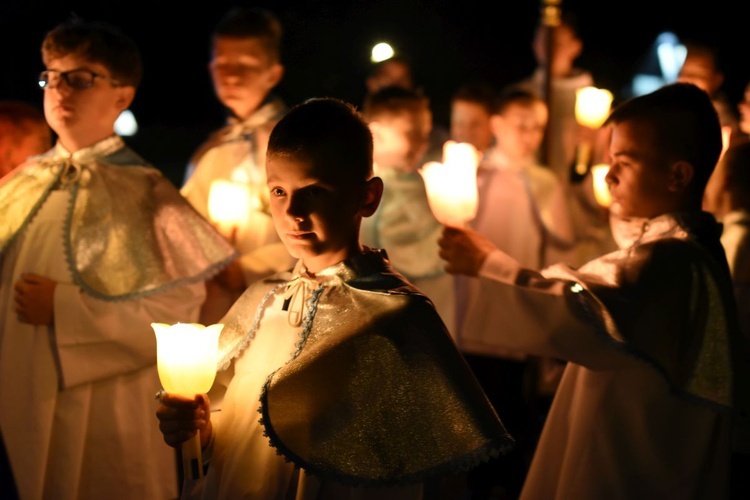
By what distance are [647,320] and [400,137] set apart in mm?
3118

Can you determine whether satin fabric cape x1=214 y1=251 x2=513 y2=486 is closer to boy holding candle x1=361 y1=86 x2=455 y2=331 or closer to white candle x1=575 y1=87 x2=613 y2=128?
boy holding candle x1=361 y1=86 x2=455 y2=331

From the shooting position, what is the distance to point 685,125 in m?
3.34

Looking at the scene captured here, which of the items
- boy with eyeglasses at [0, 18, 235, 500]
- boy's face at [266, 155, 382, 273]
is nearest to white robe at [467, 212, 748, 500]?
boy's face at [266, 155, 382, 273]

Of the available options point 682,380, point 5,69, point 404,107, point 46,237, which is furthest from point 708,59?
point 5,69

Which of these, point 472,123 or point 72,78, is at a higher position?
point 72,78

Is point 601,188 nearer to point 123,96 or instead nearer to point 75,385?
point 123,96

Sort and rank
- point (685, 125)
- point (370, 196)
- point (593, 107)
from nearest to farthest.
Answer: point (370, 196) → point (685, 125) → point (593, 107)

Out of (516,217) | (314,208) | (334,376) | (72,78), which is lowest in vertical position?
(516,217)

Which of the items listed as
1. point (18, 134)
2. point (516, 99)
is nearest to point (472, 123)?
point (516, 99)

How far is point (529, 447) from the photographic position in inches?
222

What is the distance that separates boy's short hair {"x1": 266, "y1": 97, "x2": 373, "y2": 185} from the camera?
2613 mm

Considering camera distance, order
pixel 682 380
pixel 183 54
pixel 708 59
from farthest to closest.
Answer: pixel 183 54 < pixel 708 59 < pixel 682 380

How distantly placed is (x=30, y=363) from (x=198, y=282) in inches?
28.9

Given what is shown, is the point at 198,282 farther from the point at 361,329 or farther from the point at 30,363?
the point at 361,329
